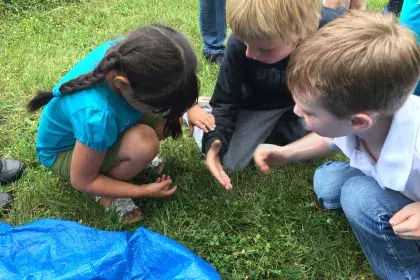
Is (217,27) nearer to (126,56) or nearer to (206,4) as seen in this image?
(206,4)

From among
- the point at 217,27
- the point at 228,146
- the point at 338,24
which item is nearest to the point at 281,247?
the point at 228,146

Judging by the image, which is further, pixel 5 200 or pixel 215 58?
pixel 215 58

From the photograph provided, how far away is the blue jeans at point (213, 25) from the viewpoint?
2.88m

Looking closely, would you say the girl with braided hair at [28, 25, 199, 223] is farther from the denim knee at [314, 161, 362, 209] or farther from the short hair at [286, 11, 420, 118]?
the denim knee at [314, 161, 362, 209]

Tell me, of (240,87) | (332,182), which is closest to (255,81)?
(240,87)

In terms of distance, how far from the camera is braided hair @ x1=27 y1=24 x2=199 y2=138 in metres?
1.44

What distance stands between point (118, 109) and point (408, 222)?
3.19 ft

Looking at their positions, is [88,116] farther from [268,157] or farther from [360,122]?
[360,122]

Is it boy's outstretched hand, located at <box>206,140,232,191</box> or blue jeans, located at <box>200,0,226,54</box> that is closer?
boy's outstretched hand, located at <box>206,140,232,191</box>

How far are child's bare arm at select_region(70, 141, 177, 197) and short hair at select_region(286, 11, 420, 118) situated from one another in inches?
29.8

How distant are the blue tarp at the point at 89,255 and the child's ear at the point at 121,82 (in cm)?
49

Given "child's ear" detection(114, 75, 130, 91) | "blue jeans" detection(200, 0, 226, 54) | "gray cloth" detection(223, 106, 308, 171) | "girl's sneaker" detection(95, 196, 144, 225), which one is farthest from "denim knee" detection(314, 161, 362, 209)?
"blue jeans" detection(200, 0, 226, 54)

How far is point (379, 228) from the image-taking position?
1454 mm

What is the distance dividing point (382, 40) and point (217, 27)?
1.84m
